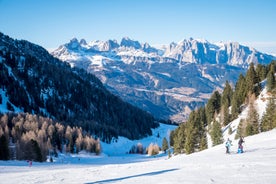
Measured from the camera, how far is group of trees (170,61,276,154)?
76.8m

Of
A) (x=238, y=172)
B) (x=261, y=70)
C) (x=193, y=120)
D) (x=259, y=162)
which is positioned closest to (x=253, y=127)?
(x=193, y=120)

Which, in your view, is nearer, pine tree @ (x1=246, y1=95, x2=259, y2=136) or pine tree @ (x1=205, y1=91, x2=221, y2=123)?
pine tree @ (x1=246, y1=95, x2=259, y2=136)

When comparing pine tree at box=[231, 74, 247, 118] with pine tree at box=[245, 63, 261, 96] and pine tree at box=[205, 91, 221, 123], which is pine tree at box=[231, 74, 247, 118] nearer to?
pine tree at box=[245, 63, 261, 96]

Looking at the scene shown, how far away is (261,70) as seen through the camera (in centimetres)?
10794

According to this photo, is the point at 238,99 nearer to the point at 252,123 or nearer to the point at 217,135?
the point at 217,135

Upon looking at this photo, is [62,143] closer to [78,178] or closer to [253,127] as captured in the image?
[253,127]

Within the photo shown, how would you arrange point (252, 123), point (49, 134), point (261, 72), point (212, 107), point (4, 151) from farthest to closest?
point (49, 134), point (212, 107), point (261, 72), point (4, 151), point (252, 123)

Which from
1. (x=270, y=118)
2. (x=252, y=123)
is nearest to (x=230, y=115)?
(x=252, y=123)

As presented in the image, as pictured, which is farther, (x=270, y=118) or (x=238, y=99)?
(x=238, y=99)

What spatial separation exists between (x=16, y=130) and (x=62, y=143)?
2713 centimetres

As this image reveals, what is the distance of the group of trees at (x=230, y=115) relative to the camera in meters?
76.8

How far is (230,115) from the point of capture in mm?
102375

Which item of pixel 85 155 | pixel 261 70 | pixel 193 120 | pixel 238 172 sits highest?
pixel 261 70

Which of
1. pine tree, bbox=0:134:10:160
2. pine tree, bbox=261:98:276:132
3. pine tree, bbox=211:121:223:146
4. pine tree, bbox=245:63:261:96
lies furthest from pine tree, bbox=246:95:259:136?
pine tree, bbox=0:134:10:160
